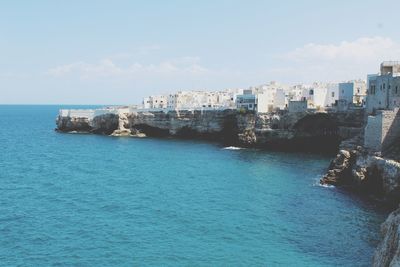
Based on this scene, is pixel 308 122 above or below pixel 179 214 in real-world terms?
above

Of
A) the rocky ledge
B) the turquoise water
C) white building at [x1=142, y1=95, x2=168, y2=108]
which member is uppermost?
white building at [x1=142, y1=95, x2=168, y2=108]

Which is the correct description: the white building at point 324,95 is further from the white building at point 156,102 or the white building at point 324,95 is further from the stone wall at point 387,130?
the white building at point 156,102

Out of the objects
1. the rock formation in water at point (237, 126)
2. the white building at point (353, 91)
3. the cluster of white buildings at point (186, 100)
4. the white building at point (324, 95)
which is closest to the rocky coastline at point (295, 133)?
the rock formation in water at point (237, 126)

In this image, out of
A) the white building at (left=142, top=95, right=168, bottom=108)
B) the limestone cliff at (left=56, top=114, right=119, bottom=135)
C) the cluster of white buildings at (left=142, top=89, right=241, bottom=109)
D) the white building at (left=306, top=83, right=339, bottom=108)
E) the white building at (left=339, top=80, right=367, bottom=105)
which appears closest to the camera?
the white building at (left=339, top=80, right=367, bottom=105)

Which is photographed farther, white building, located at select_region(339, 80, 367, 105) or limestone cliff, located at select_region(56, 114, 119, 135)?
limestone cliff, located at select_region(56, 114, 119, 135)

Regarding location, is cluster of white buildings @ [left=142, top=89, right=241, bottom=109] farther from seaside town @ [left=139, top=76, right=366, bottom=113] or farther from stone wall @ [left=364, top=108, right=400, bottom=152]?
stone wall @ [left=364, top=108, right=400, bottom=152]

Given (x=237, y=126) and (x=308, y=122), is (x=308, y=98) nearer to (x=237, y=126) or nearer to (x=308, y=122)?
(x=308, y=122)

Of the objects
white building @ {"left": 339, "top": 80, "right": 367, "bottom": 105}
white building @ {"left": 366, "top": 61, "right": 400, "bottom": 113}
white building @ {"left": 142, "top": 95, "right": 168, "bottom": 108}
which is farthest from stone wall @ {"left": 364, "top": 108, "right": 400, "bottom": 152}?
white building @ {"left": 142, "top": 95, "right": 168, "bottom": 108}

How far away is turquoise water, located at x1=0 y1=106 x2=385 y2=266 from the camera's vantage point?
2792 cm

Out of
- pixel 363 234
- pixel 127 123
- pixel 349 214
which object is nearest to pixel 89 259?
pixel 363 234

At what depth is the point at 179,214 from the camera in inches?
1449

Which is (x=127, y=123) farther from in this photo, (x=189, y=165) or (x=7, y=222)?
(x=7, y=222)

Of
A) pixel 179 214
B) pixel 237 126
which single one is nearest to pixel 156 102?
pixel 237 126

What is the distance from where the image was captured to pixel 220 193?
44781mm
